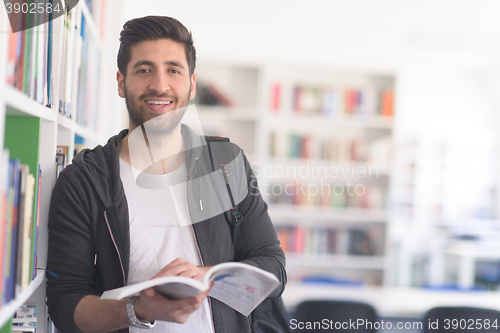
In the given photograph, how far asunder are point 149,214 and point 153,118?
28cm

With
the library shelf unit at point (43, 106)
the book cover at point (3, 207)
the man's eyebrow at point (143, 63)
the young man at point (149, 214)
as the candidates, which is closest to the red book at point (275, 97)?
the library shelf unit at point (43, 106)

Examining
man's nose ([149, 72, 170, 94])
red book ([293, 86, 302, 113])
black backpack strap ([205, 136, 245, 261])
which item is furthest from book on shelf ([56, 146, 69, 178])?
red book ([293, 86, 302, 113])

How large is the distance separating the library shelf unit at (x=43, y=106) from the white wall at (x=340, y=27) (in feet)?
8.32

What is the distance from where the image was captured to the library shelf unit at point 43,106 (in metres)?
0.77

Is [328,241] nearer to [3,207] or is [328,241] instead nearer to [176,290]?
[176,290]

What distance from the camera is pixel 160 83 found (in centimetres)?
127

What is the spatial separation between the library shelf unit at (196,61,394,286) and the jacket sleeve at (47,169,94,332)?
269 cm

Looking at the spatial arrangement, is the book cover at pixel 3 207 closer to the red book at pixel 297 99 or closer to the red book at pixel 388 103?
the red book at pixel 297 99

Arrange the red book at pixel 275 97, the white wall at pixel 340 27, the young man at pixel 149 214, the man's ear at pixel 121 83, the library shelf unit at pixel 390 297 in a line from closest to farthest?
the young man at pixel 149 214, the man's ear at pixel 121 83, the library shelf unit at pixel 390 297, the red book at pixel 275 97, the white wall at pixel 340 27

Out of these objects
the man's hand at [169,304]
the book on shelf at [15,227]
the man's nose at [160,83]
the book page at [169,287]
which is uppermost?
the man's nose at [160,83]

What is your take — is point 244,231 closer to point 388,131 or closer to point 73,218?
point 73,218

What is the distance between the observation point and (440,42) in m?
4.26

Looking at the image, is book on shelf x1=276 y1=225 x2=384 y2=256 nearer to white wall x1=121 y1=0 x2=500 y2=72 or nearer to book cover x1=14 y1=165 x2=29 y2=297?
white wall x1=121 y1=0 x2=500 y2=72

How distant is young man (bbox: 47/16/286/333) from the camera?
3.44ft
